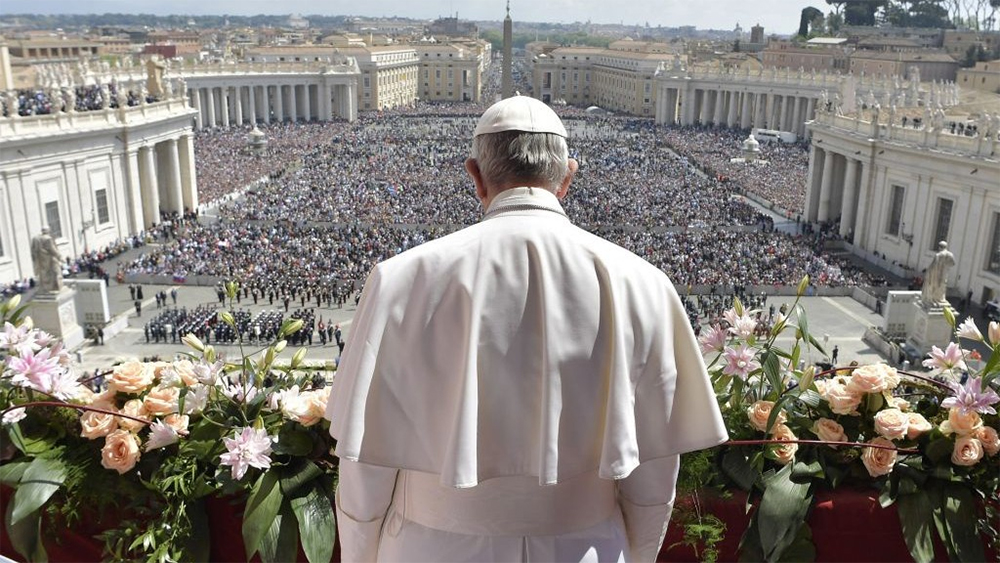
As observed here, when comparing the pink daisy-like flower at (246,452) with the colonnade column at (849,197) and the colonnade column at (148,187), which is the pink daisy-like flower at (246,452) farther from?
the colonnade column at (849,197)

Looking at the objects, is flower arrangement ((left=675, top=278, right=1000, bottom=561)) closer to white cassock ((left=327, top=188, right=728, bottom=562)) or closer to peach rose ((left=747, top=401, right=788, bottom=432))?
peach rose ((left=747, top=401, right=788, bottom=432))

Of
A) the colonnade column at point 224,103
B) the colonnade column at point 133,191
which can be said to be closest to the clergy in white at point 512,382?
the colonnade column at point 133,191

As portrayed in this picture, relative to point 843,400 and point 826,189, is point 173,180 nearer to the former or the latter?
point 826,189

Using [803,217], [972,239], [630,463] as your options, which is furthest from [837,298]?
[630,463]

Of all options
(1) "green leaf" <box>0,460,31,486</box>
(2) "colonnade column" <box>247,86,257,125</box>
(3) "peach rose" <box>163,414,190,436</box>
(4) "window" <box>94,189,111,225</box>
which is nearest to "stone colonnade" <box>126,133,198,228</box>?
(4) "window" <box>94,189,111,225</box>

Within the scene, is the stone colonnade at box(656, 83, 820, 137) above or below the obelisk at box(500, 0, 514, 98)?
below

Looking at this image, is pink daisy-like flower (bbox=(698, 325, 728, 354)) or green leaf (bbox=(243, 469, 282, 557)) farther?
pink daisy-like flower (bbox=(698, 325, 728, 354))

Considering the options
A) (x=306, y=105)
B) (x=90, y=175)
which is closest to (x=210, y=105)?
(x=306, y=105)
